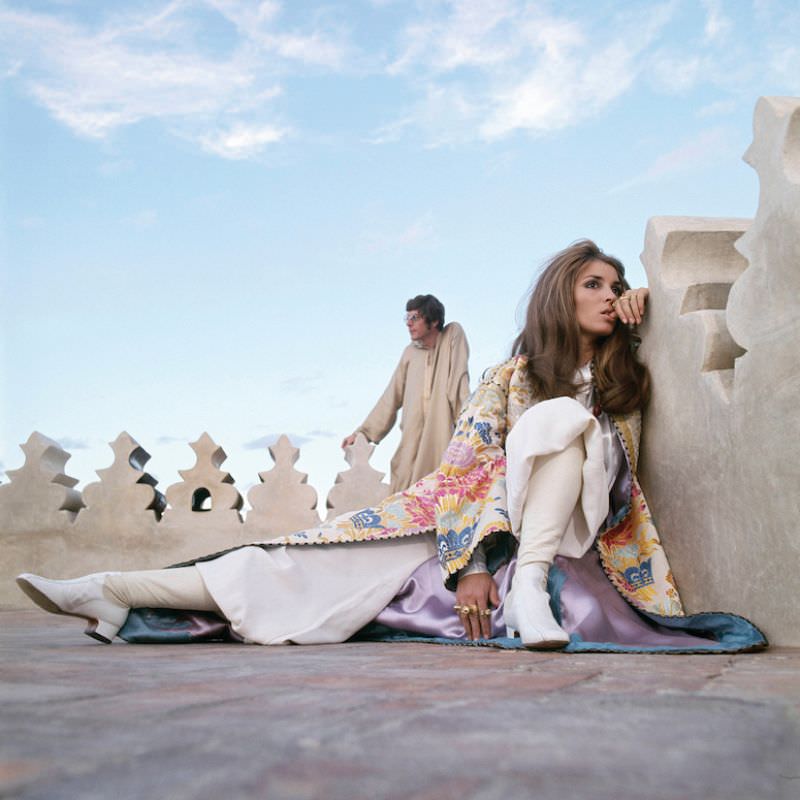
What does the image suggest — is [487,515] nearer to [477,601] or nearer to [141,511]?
[477,601]

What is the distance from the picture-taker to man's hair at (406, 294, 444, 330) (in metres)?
6.56

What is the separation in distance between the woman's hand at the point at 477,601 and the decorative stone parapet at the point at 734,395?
68cm

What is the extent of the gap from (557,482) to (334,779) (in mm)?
1890

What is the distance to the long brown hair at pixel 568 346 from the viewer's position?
3.10m

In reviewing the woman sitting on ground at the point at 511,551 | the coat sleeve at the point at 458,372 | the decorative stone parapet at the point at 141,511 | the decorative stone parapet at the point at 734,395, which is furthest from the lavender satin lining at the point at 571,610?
the coat sleeve at the point at 458,372

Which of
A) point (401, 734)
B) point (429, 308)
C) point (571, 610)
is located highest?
point (429, 308)

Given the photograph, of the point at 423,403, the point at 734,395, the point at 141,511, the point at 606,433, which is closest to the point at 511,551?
the point at 606,433

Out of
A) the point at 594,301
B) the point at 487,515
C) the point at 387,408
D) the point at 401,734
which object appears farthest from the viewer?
the point at 387,408

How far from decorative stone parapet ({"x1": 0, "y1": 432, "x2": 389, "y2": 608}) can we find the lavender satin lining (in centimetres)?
318

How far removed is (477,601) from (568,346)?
3.47 ft

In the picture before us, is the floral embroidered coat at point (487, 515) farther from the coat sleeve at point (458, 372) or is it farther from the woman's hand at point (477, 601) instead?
the coat sleeve at point (458, 372)

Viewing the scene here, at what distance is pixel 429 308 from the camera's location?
660 centimetres

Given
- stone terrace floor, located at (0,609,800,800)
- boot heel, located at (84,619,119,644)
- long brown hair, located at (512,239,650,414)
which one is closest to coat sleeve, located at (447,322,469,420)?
long brown hair, located at (512,239,650,414)

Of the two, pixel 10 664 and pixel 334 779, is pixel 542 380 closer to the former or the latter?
pixel 10 664
